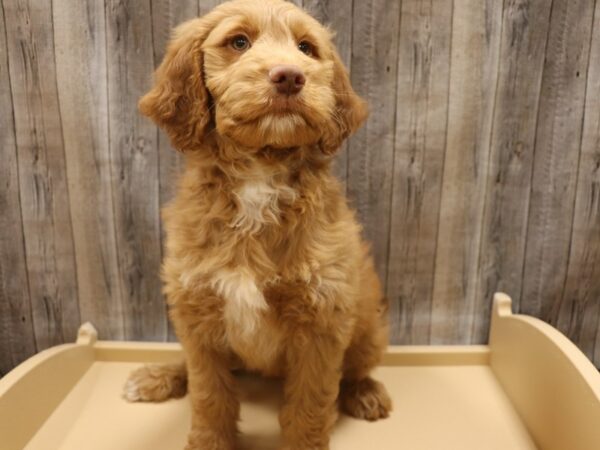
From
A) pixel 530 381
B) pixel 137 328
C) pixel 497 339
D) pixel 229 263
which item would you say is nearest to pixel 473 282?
pixel 497 339

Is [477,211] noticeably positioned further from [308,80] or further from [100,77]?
[100,77]

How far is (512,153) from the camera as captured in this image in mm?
2051

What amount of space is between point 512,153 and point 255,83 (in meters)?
1.17

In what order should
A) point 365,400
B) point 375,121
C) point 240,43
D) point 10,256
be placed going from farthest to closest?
point 10,256
point 375,121
point 365,400
point 240,43

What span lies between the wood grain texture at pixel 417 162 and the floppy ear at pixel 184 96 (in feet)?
2.68

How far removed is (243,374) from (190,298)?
2.27ft

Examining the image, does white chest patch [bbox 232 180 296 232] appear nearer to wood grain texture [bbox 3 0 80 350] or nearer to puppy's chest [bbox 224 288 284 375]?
puppy's chest [bbox 224 288 284 375]

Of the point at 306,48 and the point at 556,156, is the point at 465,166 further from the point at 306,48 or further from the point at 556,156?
the point at 306,48

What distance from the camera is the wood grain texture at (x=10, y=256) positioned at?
198 centimetres

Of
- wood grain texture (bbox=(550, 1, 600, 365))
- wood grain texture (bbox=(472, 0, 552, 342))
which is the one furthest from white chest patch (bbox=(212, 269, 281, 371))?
wood grain texture (bbox=(550, 1, 600, 365))

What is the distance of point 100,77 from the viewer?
1.97m

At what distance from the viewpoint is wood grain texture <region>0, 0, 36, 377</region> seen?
1.98 m

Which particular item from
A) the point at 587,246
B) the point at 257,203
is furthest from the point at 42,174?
the point at 587,246

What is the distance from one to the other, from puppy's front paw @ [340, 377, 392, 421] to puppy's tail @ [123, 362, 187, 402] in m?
0.58
